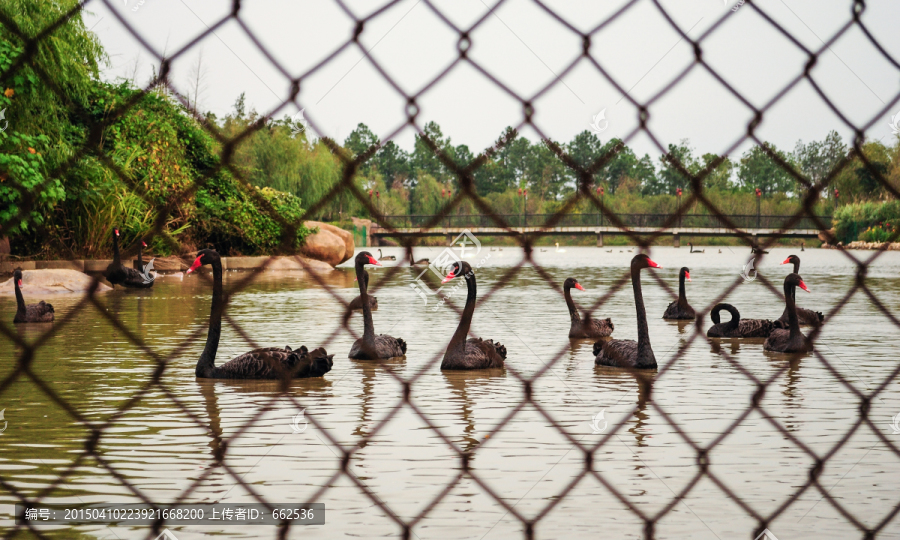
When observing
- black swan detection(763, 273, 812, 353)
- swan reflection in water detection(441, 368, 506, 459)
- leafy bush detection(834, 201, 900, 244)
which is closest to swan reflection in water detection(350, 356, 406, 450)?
swan reflection in water detection(441, 368, 506, 459)

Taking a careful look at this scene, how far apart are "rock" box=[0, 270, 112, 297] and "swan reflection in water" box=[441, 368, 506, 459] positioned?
10674 millimetres

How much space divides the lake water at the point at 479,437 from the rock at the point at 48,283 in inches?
229

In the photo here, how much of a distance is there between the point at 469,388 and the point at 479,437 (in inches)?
75.9

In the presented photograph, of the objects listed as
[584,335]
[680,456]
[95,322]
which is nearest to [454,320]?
[584,335]

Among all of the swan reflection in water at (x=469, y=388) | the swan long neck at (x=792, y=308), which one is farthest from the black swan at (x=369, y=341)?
the swan long neck at (x=792, y=308)

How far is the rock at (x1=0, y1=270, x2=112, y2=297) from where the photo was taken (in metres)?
17.0

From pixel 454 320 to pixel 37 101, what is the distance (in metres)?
8.15

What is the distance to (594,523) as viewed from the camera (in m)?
3.98

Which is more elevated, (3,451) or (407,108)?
(407,108)

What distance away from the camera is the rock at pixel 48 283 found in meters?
17.0

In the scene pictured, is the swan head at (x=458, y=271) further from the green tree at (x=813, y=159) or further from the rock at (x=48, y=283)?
the rock at (x=48, y=283)

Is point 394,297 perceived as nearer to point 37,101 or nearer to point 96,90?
point 37,101

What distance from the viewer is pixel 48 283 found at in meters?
17.3

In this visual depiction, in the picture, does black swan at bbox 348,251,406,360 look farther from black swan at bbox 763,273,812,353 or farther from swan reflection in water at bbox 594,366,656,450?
black swan at bbox 763,273,812,353
